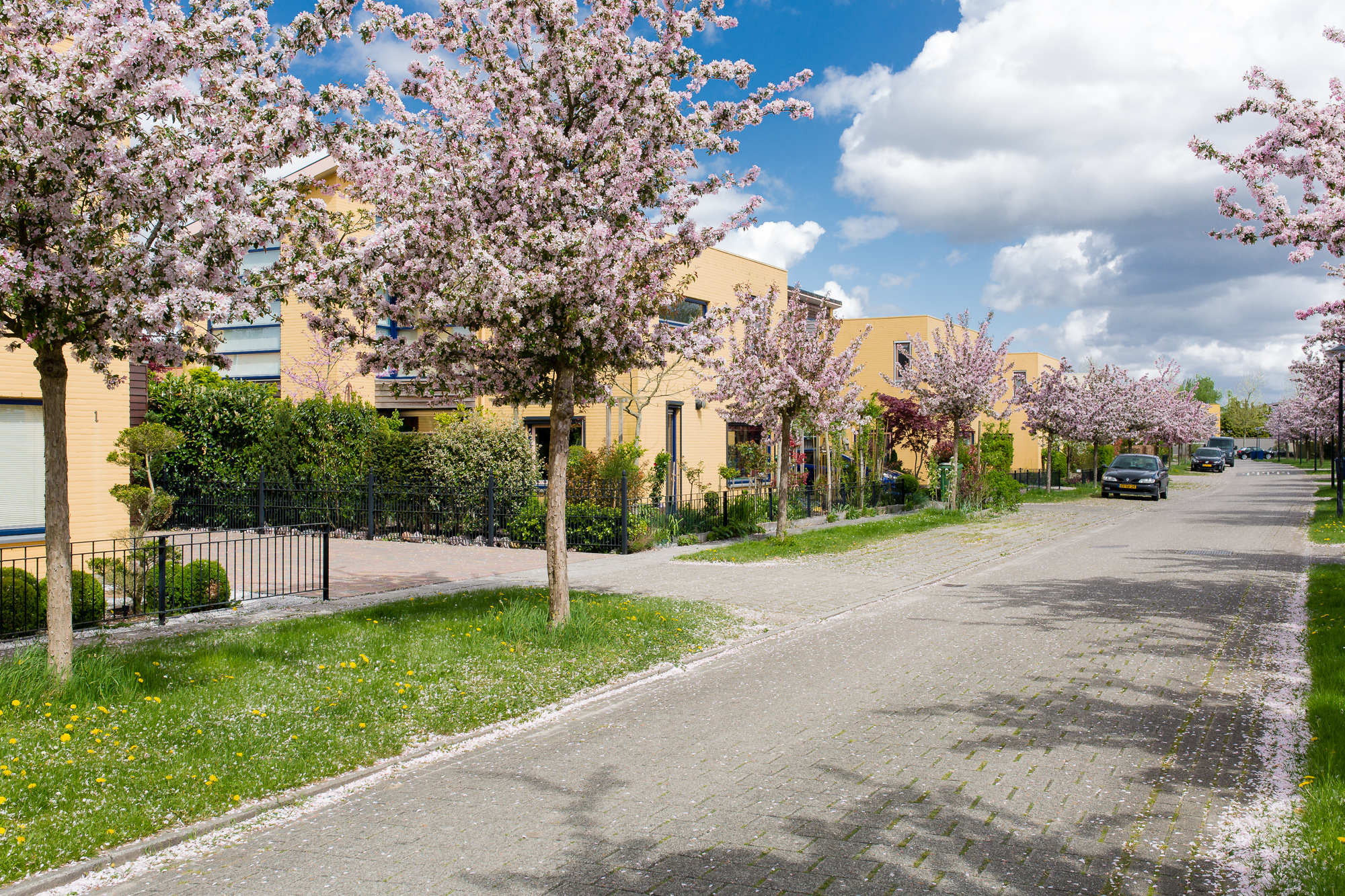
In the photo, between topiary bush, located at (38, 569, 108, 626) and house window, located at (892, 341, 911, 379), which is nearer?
topiary bush, located at (38, 569, 108, 626)

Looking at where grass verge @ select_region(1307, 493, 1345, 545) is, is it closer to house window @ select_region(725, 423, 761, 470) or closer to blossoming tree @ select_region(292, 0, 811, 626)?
house window @ select_region(725, 423, 761, 470)

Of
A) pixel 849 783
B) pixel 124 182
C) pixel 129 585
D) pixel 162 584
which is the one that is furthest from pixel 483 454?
pixel 849 783

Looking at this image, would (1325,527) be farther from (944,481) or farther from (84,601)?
(84,601)

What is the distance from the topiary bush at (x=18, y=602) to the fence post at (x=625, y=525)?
882 centimetres

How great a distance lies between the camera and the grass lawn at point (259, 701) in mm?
4680

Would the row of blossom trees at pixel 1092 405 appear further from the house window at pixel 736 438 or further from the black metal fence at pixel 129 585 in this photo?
the black metal fence at pixel 129 585

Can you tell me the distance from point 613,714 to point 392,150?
5.53 m

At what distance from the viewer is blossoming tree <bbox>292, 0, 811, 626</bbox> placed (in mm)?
7855

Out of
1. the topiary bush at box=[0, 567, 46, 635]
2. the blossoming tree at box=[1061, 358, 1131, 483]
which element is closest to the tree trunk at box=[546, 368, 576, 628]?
the topiary bush at box=[0, 567, 46, 635]

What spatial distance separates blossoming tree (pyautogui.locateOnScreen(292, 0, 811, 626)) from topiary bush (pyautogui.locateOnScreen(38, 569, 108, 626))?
13.4ft

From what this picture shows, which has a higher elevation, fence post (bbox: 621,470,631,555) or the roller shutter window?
the roller shutter window

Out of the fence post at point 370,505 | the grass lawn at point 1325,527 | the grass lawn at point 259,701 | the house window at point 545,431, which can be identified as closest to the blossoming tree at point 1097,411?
the grass lawn at point 1325,527

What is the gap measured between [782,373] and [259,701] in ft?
37.9

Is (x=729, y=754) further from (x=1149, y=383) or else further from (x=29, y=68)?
(x=1149, y=383)
